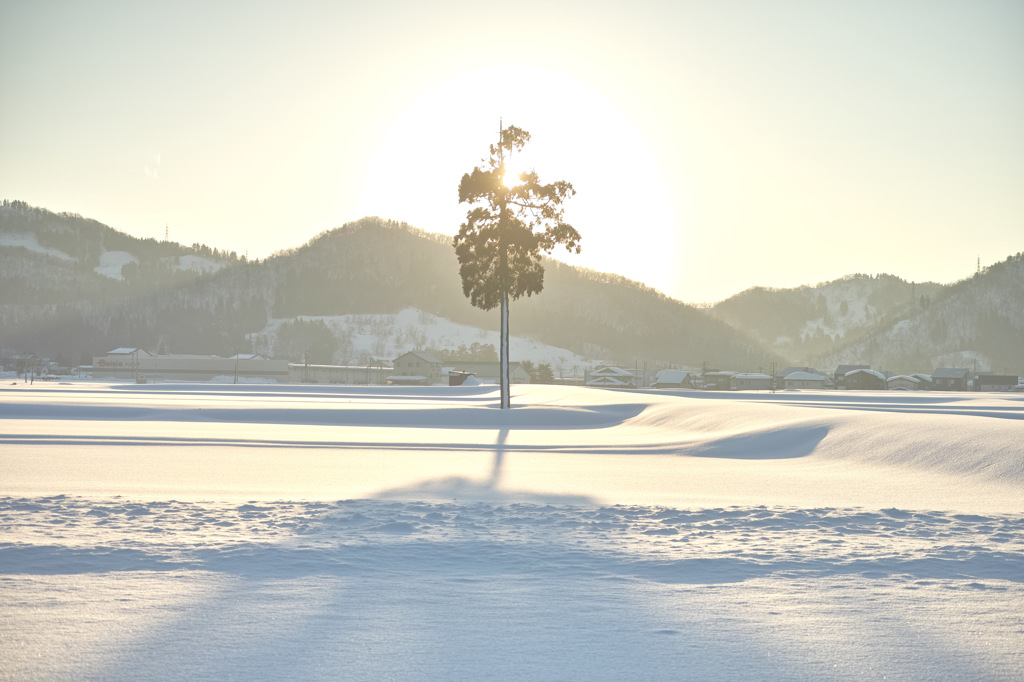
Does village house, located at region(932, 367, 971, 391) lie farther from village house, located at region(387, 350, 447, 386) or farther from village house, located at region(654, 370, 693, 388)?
village house, located at region(387, 350, 447, 386)

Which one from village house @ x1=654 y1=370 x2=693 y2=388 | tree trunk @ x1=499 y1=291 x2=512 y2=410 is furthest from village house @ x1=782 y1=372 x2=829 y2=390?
tree trunk @ x1=499 y1=291 x2=512 y2=410

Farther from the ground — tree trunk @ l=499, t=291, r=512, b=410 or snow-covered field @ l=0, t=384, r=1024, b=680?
tree trunk @ l=499, t=291, r=512, b=410

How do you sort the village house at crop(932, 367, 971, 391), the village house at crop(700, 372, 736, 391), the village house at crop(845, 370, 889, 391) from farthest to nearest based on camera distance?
the village house at crop(700, 372, 736, 391)
the village house at crop(932, 367, 971, 391)
the village house at crop(845, 370, 889, 391)

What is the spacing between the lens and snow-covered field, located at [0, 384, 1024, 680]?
4.93 m

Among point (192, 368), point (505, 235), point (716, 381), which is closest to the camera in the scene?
point (505, 235)

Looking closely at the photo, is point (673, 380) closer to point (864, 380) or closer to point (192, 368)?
point (864, 380)

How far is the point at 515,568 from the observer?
722 centimetres

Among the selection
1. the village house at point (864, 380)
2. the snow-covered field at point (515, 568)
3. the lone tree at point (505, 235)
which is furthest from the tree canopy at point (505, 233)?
the village house at point (864, 380)

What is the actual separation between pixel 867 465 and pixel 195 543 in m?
12.9

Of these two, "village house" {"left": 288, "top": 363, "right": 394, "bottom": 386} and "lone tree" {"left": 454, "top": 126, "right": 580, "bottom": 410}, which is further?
"village house" {"left": 288, "top": 363, "right": 394, "bottom": 386}

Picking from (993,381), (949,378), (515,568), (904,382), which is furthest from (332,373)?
(515,568)

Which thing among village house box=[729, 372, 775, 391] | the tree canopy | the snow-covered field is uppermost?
the tree canopy

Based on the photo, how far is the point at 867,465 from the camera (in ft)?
51.5

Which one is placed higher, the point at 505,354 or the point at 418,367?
the point at 505,354
